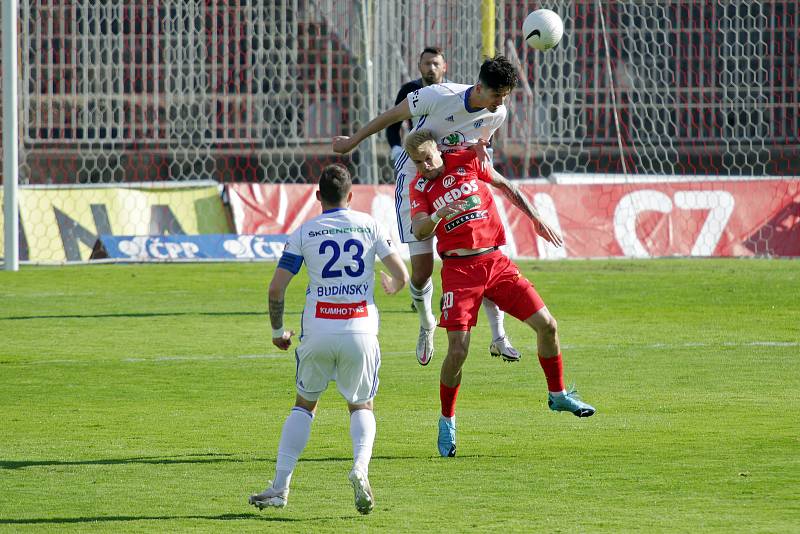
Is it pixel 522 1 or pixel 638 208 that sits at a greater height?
pixel 522 1

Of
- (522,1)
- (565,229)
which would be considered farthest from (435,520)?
(522,1)

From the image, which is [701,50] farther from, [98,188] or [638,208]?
[98,188]

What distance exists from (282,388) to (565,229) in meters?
11.4

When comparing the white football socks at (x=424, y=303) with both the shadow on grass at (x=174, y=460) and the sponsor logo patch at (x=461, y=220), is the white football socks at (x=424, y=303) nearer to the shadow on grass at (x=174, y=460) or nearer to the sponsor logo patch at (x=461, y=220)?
the sponsor logo patch at (x=461, y=220)

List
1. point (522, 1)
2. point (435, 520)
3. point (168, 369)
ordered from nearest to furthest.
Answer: point (435, 520) → point (168, 369) → point (522, 1)

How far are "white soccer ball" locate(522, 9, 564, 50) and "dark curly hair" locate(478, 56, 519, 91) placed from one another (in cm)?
301

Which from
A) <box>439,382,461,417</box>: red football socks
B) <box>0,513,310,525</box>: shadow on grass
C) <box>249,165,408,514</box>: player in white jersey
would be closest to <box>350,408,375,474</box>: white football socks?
<box>249,165,408,514</box>: player in white jersey

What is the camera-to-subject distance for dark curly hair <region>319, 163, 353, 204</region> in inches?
241

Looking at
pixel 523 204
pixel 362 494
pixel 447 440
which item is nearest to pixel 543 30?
pixel 523 204

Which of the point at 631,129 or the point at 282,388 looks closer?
the point at 282,388

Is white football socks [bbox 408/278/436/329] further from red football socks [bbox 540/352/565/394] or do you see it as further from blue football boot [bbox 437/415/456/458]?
blue football boot [bbox 437/415/456/458]

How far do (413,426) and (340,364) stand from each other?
80.7 inches

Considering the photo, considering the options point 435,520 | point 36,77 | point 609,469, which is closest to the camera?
point 435,520

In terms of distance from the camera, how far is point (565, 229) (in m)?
20.3
